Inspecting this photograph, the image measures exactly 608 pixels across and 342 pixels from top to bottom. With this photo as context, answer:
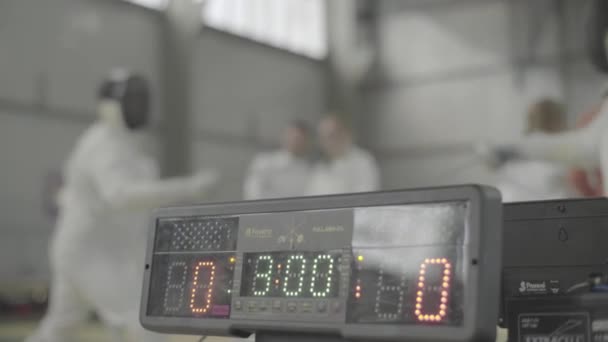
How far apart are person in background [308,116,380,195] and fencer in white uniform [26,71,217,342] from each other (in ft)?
7.48

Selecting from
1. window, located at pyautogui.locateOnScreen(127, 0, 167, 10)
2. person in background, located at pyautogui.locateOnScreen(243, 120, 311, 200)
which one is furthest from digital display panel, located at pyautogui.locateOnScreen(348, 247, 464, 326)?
window, located at pyautogui.locateOnScreen(127, 0, 167, 10)

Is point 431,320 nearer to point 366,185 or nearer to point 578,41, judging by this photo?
point 366,185

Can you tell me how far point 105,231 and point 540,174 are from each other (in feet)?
8.35

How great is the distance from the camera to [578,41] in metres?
13.5

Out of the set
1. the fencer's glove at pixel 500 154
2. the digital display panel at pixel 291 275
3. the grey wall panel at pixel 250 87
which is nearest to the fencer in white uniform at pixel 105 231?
the fencer's glove at pixel 500 154

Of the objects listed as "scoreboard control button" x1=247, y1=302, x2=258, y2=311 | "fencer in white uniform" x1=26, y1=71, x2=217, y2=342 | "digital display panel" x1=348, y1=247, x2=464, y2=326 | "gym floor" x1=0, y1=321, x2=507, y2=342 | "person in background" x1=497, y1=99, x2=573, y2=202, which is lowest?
"gym floor" x1=0, y1=321, x2=507, y2=342

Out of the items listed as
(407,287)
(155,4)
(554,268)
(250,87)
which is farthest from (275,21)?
(407,287)

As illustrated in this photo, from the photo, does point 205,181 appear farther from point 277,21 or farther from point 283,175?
point 277,21

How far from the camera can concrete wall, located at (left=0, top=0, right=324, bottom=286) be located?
911cm

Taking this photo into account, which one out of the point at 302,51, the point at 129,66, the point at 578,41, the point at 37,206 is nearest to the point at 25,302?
the point at 37,206

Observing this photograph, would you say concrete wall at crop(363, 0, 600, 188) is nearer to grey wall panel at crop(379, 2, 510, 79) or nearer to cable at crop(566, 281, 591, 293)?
grey wall panel at crop(379, 2, 510, 79)

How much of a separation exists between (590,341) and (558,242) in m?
0.20

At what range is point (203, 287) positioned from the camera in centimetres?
150

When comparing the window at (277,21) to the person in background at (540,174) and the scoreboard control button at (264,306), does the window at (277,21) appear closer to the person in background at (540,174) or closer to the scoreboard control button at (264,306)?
the person in background at (540,174)
